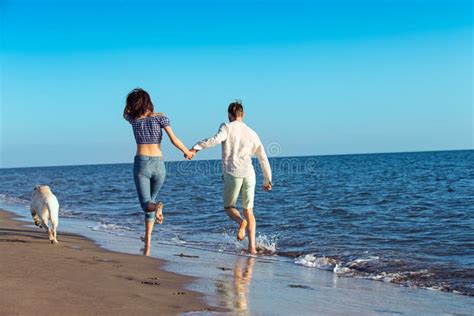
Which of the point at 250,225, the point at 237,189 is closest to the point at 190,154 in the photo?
the point at 237,189

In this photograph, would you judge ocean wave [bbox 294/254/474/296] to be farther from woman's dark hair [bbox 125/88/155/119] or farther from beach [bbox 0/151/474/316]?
woman's dark hair [bbox 125/88/155/119]

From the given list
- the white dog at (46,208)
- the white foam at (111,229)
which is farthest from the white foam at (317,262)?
the white foam at (111,229)

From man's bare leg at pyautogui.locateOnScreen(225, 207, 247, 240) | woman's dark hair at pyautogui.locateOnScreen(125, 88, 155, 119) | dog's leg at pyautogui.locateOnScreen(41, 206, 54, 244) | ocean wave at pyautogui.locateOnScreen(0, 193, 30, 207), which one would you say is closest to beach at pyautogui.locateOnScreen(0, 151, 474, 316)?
dog's leg at pyautogui.locateOnScreen(41, 206, 54, 244)

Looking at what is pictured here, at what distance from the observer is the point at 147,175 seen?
6555 mm

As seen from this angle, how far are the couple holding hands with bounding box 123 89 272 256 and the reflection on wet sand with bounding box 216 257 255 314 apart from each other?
2.91 ft

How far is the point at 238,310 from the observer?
4.32 meters

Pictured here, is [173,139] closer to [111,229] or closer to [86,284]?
[86,284]

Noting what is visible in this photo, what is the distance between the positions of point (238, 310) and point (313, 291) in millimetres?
1464

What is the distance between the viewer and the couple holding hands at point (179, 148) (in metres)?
6.52

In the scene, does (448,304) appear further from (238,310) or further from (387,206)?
(387,206)

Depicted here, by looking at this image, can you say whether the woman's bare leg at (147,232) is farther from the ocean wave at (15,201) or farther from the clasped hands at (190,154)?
the ocean wave at (15,201)

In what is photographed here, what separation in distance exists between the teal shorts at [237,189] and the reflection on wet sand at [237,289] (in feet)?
2.73

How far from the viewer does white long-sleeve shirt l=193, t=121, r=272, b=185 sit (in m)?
7.13

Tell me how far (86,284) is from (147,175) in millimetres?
1977
